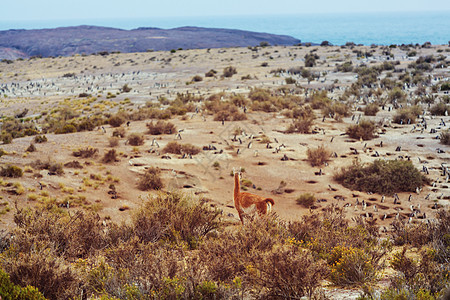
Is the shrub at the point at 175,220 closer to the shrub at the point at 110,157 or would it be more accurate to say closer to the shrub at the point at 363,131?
the shrub at the point at 110,157

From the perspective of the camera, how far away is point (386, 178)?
11.3m

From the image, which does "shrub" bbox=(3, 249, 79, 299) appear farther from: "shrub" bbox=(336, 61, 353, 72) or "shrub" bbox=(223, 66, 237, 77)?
"shrub" bbox=(336, 61, 353, 72)

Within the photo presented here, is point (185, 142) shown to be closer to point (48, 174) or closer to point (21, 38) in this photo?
point (48, 174)

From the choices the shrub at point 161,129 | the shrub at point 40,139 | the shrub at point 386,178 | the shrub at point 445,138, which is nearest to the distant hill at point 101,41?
the shrub at point 161,129

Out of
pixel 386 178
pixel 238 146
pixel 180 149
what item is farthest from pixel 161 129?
pixel 386 178

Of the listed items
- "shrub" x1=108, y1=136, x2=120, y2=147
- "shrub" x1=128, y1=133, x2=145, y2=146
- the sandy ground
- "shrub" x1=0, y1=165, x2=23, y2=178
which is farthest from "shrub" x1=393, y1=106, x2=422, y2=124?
"shrub" x1=0, y1=165, x2=23, y2=178

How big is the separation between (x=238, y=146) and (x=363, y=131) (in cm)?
519

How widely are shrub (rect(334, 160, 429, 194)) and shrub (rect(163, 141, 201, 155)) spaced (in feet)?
18.4

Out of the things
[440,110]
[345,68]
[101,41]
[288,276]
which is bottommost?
[440,110]

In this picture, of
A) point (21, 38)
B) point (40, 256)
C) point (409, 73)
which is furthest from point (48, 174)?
point (21, 38)

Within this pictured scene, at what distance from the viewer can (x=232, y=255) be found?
17.3 feet

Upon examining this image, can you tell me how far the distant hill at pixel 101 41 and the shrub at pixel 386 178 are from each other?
304 ft

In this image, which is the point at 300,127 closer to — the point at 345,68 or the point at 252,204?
the point at 252,204

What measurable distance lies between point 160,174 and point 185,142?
3.80 metres
